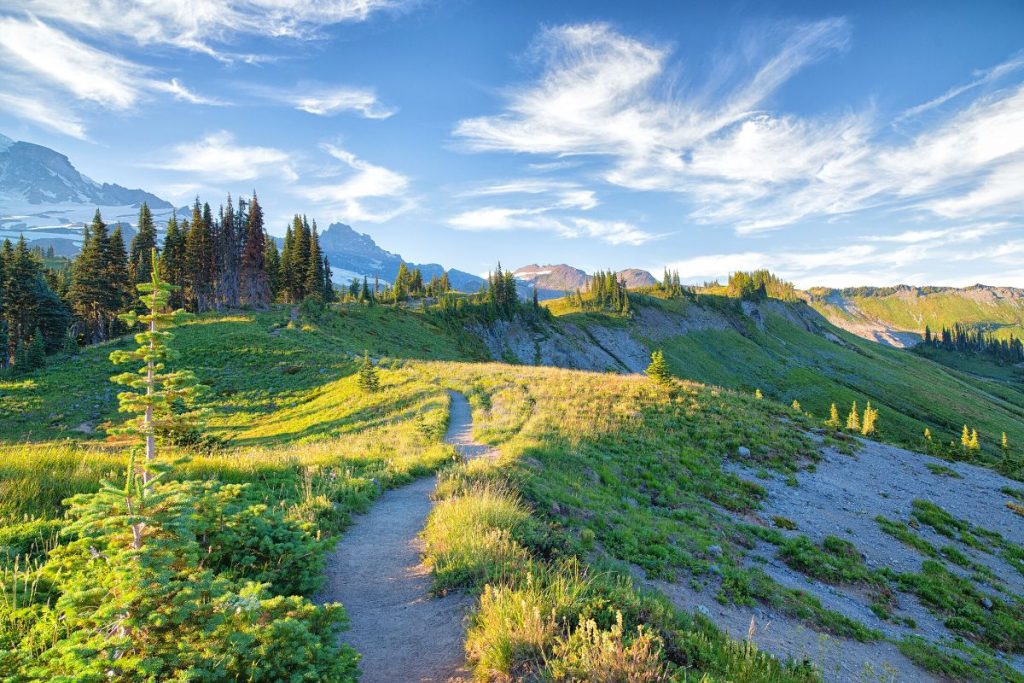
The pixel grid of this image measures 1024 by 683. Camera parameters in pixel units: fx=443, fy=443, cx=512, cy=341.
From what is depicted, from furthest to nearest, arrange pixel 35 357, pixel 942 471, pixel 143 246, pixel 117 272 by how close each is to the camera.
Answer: pixel 143 246 → pixel 117 272 → pixel 35 357 → pixel 942 471

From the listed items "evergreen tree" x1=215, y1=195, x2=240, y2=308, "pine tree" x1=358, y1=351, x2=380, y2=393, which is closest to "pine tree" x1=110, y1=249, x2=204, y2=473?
"pine tree" x1=358, y1=351, x2=380, y2=393

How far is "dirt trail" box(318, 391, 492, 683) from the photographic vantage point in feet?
18.5

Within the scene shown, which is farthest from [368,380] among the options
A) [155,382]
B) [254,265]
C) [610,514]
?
[254,265]

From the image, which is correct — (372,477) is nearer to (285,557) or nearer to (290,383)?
(285,557)

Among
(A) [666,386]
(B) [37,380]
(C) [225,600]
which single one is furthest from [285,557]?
(B) [37,380]

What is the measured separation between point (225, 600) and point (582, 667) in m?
3.69

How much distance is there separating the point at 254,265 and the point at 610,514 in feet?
265

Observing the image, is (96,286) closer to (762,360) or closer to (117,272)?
(117,272)

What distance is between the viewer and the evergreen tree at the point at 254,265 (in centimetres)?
7569

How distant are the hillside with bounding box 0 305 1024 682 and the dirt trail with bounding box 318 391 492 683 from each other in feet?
1.22

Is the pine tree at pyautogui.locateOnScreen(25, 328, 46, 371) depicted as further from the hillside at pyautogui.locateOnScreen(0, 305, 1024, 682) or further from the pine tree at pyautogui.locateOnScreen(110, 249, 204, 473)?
the pine tree at pyautogui.locateOnScreen(110, 249, 204, 473)

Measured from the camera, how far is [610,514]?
12.8 metres

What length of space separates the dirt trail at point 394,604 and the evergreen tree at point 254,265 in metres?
75.2

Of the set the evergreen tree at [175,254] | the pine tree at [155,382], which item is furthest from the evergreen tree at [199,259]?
the pine tree at [155,382]
